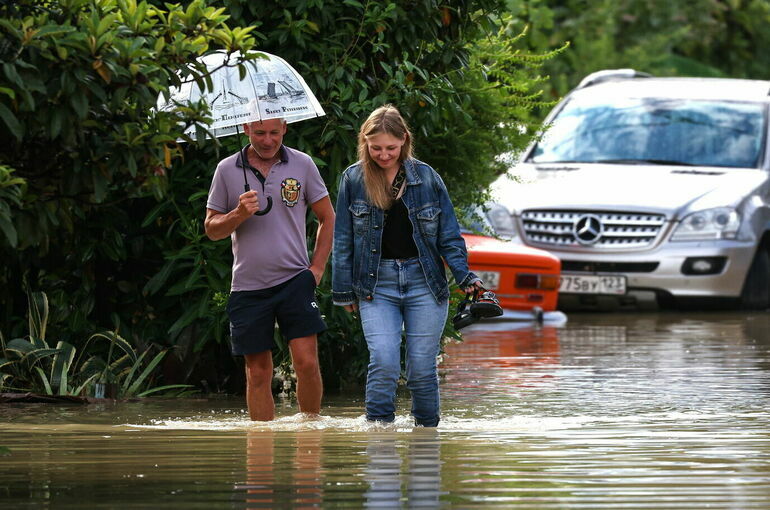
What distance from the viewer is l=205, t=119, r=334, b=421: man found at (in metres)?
8.89

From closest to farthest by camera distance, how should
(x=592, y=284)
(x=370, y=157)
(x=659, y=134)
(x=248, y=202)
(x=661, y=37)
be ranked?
(x=248, y=202) → (x=370, y=157) → (x=592, y=284) → (x=659, y=134) → (x=661, y=37)

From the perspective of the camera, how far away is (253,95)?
9.08m

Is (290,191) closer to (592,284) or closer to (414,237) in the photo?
(414,237)

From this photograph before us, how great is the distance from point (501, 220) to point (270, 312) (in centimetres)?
803

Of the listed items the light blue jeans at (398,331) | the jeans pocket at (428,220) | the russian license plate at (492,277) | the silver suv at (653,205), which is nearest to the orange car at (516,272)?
the russian license plate at (492,277)

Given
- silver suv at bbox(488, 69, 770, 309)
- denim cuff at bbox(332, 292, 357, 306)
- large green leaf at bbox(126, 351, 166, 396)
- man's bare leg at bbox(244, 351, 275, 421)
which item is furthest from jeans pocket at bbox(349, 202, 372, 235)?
silver suv at bbox(488, 69, 770, 309)

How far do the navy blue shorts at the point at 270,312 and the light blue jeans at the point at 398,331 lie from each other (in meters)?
0.29

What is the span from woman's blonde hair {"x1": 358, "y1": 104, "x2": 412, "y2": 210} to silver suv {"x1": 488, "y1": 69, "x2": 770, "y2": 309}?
288 inches

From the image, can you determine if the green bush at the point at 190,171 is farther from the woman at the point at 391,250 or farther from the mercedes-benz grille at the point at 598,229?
the mercedes-benz grille at the point at 598,229

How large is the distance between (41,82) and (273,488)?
2.19m

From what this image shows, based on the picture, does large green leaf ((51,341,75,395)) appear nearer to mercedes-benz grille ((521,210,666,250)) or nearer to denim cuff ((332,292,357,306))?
denim cuff ((332,292,357,306))

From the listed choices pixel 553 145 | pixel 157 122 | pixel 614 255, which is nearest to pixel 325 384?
Answer: pixel 157 122

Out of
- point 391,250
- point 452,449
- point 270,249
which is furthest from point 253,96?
point 452,449

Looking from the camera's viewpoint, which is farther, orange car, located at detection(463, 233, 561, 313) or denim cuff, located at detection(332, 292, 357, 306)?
orange car, located at detection(463, 233, 561, 313)
